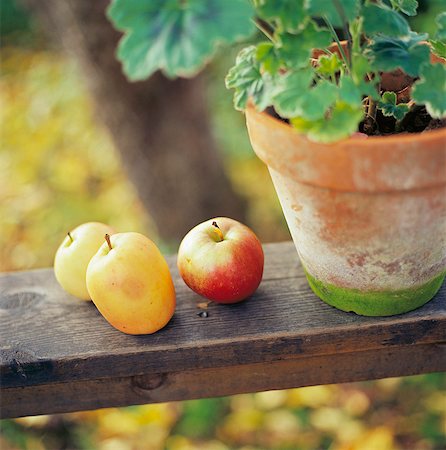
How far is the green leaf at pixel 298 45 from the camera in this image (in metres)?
0.86

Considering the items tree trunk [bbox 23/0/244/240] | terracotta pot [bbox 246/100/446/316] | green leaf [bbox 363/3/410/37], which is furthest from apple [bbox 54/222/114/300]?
tree trunk [bbox 23/0/244/240]

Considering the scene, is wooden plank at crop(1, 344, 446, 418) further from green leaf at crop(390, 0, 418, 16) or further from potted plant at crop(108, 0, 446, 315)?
green leaf at crop(390, 0, 418, 16)

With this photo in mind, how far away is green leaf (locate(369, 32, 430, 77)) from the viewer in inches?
35.7

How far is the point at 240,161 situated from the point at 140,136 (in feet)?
3.41

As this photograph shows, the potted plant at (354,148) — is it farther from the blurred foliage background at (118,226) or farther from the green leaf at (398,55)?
the blurred foliage background at (118,226)

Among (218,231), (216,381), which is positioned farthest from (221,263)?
(216,381)

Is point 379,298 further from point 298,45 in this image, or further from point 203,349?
point 298,45

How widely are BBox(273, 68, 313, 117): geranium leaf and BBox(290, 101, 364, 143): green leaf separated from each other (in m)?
0.03

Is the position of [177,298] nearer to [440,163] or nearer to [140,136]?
[440,163]

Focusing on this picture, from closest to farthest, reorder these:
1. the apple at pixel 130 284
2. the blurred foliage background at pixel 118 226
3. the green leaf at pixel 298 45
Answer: the green leaf at pixel 298 45, the apple at pixel 130 284, the blurred foliage background at pixel 118 226

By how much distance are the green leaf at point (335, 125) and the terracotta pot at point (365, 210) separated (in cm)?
4

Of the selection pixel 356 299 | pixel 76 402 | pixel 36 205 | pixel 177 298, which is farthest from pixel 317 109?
pixel 36 205

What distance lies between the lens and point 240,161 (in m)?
3.38

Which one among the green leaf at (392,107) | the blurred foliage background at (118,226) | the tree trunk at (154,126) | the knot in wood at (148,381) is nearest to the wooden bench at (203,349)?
the knot in wood at (148,381)
